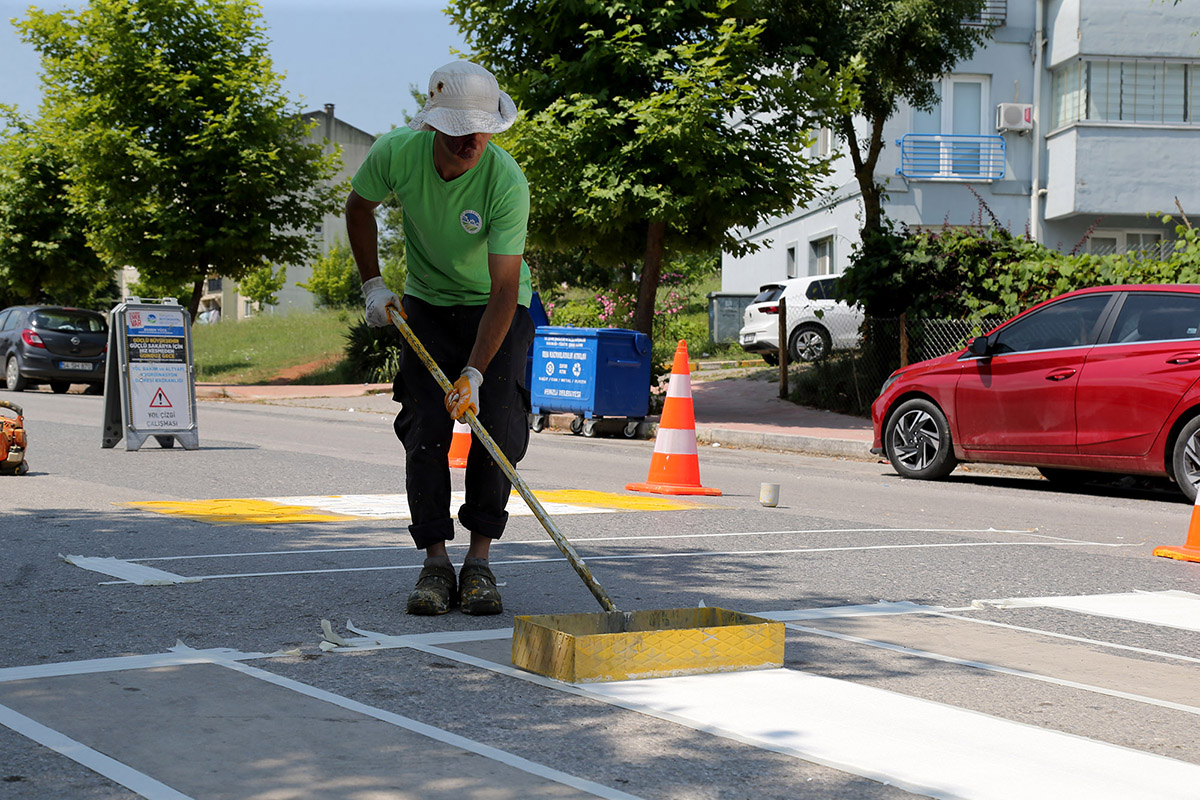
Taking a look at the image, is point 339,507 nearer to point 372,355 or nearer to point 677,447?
point 677,447

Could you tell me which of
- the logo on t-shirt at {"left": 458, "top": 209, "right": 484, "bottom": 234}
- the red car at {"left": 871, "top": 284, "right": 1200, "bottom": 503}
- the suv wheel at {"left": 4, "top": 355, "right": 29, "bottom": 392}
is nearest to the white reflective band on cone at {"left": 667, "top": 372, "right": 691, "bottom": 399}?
the red car at {"left": 871, "top": 284, "right": 1200, "bottom": 503}

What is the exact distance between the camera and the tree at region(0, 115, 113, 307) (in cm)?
3528

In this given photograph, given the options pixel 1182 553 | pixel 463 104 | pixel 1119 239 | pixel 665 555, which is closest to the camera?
pixel 463 104

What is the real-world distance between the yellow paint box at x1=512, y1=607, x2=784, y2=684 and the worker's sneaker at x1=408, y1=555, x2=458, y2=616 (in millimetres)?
786

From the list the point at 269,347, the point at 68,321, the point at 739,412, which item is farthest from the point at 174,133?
the point at 739,412

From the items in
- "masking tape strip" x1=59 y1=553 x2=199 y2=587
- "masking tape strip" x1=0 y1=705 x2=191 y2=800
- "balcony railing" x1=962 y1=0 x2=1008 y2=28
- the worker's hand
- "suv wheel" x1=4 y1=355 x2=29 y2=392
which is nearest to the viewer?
"masking tape strip" x1=0 y1=705 x2=191 y2=800

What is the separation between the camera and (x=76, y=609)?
4676 mm

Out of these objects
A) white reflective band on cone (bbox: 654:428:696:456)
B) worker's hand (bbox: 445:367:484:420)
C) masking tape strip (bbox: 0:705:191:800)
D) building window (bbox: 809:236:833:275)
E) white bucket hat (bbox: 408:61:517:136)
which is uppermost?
building window (bbox: 809:236:833:275)

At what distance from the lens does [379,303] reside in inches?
194

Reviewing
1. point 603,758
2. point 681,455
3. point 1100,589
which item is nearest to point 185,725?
point 603,758

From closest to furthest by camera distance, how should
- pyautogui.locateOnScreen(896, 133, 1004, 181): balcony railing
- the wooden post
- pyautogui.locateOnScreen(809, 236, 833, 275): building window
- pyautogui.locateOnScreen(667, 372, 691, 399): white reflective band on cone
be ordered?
pyautogui.locateOnScreen(667, 372, 691, 399): white reflective band on cone
the wooden post
pyautogui.locateOnScreen(896, 133, 1004, 181): balcony railing
pyautogui.locateOnScreen(809, 236, 833, 275): building window

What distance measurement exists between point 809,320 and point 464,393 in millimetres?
20588

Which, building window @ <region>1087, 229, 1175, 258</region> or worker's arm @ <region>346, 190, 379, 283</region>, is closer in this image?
Answer: worker's arm @ <region>346, 190, 379, 283</region>

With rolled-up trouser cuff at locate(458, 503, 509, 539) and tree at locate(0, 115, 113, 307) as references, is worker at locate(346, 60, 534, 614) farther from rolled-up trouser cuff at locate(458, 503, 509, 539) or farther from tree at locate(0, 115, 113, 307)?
tree at locate(0, 115, 113, 307)
